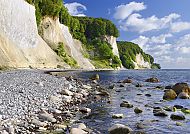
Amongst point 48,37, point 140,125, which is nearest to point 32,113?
point 140,125

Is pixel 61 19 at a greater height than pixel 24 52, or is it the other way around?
pixel 61 19

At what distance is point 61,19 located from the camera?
4419 inches

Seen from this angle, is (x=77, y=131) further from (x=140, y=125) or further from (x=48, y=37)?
(x=48, y=37)

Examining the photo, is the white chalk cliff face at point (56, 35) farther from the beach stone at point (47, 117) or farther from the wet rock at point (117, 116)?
the beach stone at point (47, 117)

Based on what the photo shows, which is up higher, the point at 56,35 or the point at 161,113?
the point at 56,35

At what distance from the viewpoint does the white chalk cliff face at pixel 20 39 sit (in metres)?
54.3

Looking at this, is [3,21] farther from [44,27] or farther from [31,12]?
[44,27]

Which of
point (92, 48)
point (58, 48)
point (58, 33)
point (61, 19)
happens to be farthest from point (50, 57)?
point (92, 48)

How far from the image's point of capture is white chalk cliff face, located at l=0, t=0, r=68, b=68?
5426 centimetres

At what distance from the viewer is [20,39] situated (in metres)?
64.1

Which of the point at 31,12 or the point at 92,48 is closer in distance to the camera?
the point at 31,12

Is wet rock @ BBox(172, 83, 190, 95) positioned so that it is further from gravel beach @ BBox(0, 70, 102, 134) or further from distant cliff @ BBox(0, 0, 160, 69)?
distant cliff @ BBox(0, 0, 160, 69)

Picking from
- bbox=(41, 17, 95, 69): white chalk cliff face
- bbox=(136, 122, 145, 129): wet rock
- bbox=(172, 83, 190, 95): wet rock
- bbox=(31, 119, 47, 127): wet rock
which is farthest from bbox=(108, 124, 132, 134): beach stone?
bbox=(41, 17, 95, 69): white chalk cliff face

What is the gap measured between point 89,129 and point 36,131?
8.93ft
